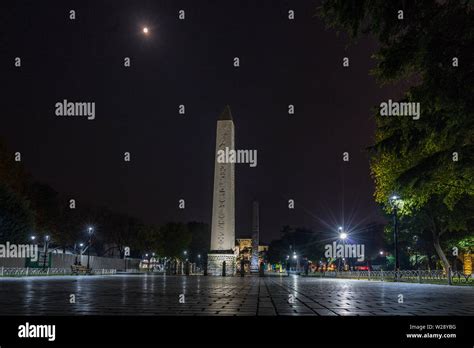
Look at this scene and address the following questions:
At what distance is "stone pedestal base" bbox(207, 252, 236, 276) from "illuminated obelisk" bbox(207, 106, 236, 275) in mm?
171

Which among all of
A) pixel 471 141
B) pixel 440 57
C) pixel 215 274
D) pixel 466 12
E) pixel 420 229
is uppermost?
pixel 466 12

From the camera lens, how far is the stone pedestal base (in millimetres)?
57312

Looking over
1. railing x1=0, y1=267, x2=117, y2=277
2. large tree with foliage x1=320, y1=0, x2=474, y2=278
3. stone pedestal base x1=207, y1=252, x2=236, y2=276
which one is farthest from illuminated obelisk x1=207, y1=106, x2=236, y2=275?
large tree with foliage x1=320, y1=0, x2=474, y2=278

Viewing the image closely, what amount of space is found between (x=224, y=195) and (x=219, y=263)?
9559mm

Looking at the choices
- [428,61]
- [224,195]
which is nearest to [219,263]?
[224,195]

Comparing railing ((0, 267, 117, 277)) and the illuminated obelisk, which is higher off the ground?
the illuminated obelisk

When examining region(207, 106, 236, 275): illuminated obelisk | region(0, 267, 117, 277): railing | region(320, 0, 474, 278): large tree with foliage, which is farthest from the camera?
region(207, 106, 236, 275): illuminated obelisk

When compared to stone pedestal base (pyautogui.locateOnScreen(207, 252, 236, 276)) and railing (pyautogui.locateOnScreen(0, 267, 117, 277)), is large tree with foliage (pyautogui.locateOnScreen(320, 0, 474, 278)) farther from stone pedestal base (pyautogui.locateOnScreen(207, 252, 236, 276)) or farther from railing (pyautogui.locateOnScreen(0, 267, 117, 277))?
stone pedestal base (pyautogui.locateOnScreen(207, 252, 236, 276))

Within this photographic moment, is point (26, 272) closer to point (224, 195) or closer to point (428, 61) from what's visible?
point (224, 195)
